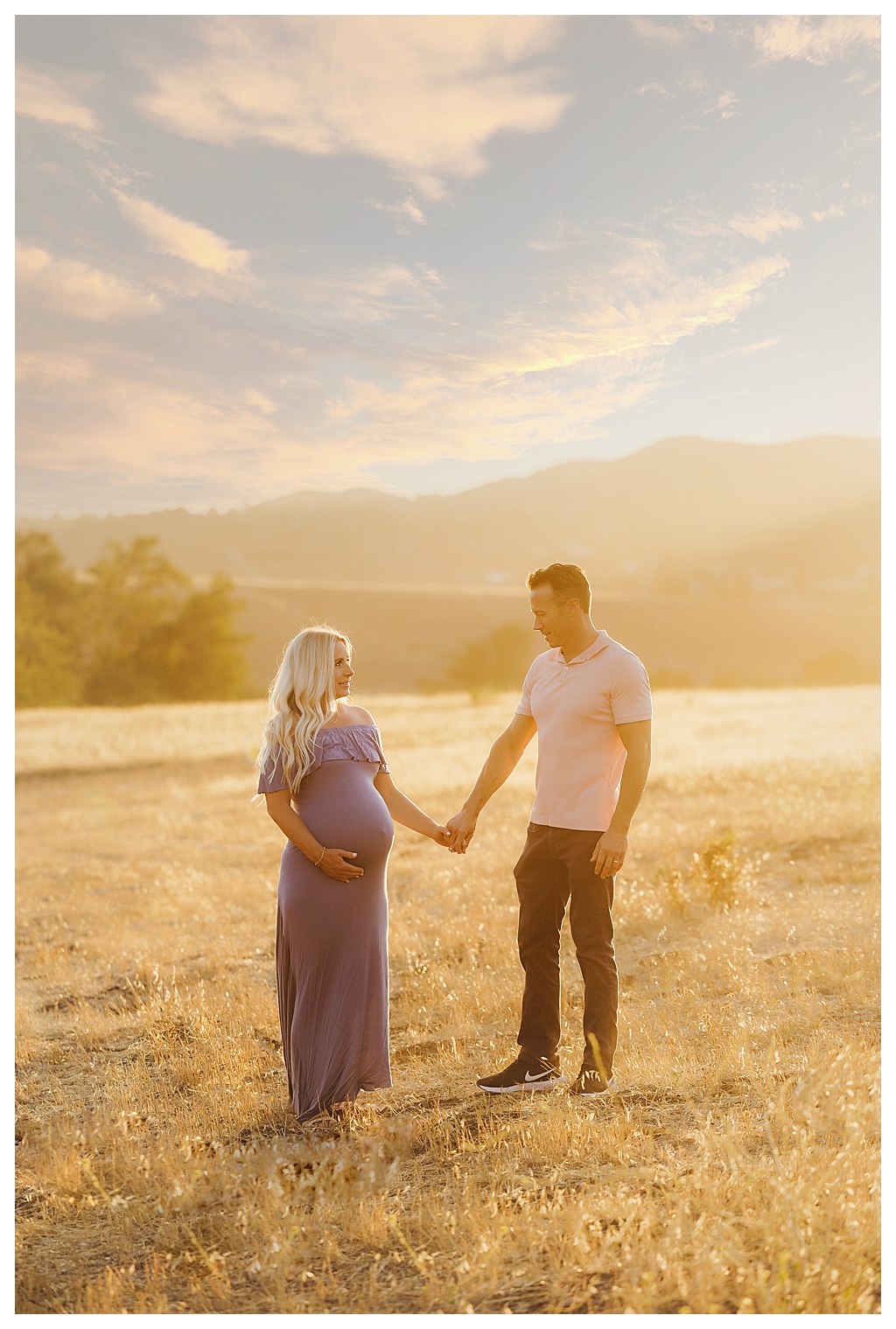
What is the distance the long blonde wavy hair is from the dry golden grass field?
187 cm

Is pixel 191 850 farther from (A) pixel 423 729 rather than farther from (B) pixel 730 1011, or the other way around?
(A) pixel 423 729

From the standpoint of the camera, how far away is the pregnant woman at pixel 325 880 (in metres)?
4.72

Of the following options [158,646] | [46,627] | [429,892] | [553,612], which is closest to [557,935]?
[553,612]

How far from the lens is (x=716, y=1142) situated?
13.8ft

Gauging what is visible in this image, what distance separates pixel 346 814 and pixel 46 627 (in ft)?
208

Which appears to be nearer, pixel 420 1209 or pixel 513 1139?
pixel 420 1209

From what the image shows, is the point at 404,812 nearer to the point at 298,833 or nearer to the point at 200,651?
the point at 298,833

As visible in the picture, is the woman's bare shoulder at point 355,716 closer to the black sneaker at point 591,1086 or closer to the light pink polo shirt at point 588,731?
the light pink polo shirt at point 588,731

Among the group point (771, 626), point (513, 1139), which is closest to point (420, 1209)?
point (513, 1139)

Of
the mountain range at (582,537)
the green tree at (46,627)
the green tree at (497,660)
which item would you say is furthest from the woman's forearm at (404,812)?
the mountain range at (582,537)

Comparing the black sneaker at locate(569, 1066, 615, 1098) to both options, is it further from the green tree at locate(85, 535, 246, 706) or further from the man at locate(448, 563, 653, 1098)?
the green tree at locate(85, 535, 246, 706)

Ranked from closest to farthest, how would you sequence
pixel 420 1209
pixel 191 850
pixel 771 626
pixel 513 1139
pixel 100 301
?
pixel 420 1209 < pixel 513 1139 < pixel 100 301 < pixel 191 850 < pixel 771 626

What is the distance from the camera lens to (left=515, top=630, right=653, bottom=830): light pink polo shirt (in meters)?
5.00

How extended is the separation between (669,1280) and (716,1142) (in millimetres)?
996
